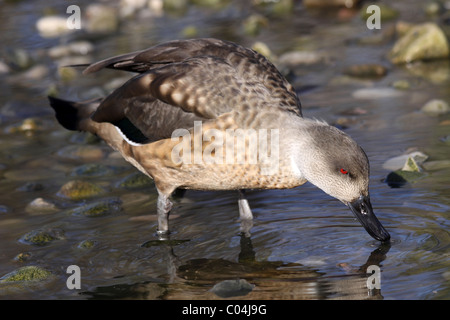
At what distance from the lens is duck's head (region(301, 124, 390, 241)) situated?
4902 millimetres

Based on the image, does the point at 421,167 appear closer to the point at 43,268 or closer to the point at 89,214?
the point at 89,214

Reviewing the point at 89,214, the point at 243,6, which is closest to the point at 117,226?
the point at 89,214

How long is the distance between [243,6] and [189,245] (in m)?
9.27

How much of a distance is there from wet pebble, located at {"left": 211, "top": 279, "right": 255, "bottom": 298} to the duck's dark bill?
3.12 feet

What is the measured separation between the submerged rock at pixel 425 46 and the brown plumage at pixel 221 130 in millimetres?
4323

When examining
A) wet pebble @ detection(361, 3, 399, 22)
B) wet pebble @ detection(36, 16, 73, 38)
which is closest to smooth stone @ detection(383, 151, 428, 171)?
wet pebble @ detection(361, 3, 399, 22)

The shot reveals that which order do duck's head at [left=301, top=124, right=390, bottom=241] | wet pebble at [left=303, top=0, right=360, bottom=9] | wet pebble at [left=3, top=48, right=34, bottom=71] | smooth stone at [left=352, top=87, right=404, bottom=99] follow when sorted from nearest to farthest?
duck's head at [left=301, top=124, right=390, bottom=241], smooth stone at [left=352, top=87, right=404, bottom=99], wet pebble at [left=3, top=48, right=34, bottom=71], wet pebble at [left=303, top=0, right=360, bottom=9]

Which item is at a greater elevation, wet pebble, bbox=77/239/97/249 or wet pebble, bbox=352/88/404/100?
wet pebble, bbox=352/88/404/100

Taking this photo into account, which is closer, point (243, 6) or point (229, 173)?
point (229, 173)

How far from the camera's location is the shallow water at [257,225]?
4.79 metres

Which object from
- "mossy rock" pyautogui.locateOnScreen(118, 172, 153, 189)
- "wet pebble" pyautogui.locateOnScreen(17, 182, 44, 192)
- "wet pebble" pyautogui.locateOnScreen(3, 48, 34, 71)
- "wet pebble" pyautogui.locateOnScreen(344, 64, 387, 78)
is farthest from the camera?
"wet pebble" pyautogui.locateOnScreen(3, 48, 34, 71)

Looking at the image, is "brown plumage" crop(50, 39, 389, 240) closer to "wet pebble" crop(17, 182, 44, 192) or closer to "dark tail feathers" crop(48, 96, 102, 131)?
"dark tail feathers" crop(48, 96, 102, 131)

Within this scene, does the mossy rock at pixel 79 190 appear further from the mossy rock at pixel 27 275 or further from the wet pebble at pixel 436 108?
the wet pebble at pixel 436 108

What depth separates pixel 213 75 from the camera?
551cm
